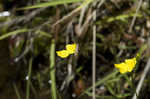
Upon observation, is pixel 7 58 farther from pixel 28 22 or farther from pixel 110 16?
pixel 110 16

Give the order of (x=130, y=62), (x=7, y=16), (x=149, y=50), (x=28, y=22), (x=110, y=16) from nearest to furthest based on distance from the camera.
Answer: (x=130, y=62)
(x=149, y=50)
(x=110, y=16)
(x=28, y=22)
(x=7, y=16)

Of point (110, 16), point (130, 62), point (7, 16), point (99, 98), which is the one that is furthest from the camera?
point (7, 16)

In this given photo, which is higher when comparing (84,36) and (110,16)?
(110,16)

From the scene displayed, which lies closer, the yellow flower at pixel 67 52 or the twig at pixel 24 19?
the yellow flower at pixel 67 52

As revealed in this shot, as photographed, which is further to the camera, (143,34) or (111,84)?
(143,34)

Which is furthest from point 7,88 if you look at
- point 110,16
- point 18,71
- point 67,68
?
point 110,16

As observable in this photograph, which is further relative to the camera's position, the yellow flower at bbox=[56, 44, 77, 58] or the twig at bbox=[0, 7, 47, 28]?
the twig at bbox=[0, 7, 47, 28]

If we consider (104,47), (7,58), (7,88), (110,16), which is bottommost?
(7,88)

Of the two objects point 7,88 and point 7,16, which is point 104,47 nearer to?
point 7,88

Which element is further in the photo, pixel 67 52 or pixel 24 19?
pixel 24 19

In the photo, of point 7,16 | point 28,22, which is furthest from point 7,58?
point 7,16
